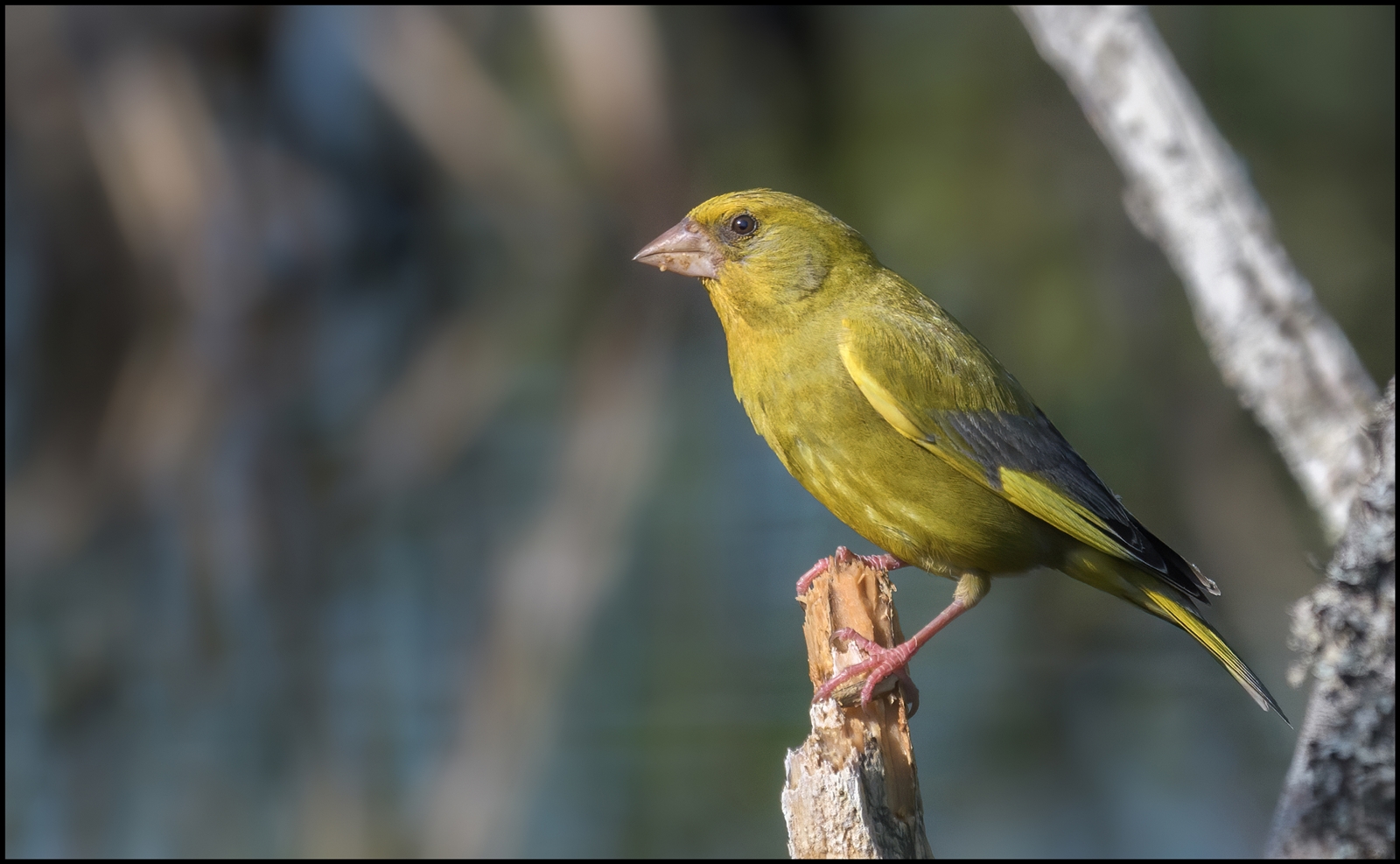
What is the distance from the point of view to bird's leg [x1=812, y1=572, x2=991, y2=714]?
2.87 metres

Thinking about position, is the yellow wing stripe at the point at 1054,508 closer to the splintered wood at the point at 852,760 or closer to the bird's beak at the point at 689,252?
the splintered wood at the point at 852,760

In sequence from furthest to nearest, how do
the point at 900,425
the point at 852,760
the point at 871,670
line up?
1. the point at 900,425
2. the point at 871,670
3. the point at 852,760

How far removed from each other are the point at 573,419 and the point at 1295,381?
26.4ft

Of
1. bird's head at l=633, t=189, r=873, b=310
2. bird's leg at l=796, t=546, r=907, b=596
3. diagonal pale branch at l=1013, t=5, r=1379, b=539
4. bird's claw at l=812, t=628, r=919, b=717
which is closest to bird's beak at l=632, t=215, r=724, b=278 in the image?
bird's head at l=633, t=189, r=873, b=310

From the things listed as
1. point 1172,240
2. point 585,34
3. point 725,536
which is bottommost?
point 1172,240

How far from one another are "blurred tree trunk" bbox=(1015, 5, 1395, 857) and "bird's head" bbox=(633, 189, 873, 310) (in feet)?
3.83

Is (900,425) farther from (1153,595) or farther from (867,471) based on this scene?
(1153,595)

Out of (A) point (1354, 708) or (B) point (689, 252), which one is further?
(B) point (689, 252)

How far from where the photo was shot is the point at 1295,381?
194 cm

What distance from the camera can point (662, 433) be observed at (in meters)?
10.8

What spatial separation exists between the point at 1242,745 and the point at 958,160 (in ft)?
15.6

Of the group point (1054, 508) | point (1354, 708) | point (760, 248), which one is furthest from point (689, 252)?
point (1354, 708)

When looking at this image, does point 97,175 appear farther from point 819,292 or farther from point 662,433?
point 819,292

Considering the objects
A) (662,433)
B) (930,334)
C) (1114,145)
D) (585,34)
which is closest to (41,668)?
(662,433)
